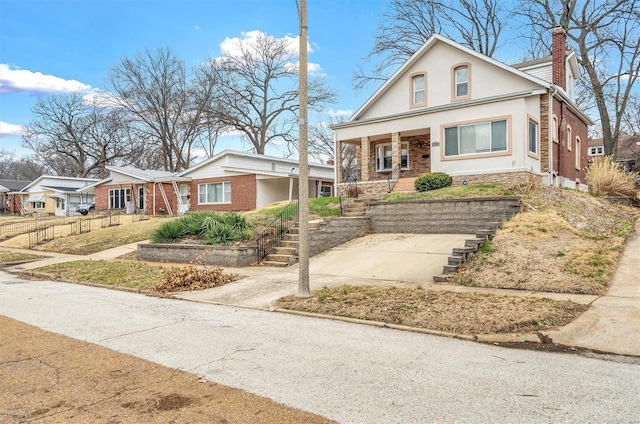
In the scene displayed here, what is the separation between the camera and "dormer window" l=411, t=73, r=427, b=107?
22094 mm

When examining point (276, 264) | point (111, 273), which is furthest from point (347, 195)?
point (111, 273)

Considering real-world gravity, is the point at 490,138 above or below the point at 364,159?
above

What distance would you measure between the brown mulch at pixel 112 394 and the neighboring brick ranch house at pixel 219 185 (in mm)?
22914

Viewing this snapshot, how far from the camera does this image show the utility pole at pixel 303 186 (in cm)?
858

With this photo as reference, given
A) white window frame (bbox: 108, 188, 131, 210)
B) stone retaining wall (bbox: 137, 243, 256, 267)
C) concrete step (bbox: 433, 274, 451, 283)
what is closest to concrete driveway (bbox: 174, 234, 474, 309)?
concrete step (bbox: 433, 274, 451, 283)

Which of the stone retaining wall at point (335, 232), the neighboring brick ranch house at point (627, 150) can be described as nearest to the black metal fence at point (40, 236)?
the stone retaining wall at point (335, 232)

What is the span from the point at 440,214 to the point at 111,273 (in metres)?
10.4

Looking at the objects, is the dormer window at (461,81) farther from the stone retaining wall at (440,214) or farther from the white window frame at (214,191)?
the white window frame at (214,191)

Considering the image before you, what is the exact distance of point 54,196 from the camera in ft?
151

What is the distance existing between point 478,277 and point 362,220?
7.22 meters

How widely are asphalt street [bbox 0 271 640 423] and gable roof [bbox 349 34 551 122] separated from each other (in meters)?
16.8

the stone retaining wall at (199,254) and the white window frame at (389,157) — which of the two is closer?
the stone retaining wall at (199,254)

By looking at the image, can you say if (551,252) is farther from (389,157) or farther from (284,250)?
(389,157)

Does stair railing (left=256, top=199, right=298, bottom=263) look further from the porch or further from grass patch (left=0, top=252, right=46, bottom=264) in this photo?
grass patch (left=0, top=252, right=46, bottom=264)
